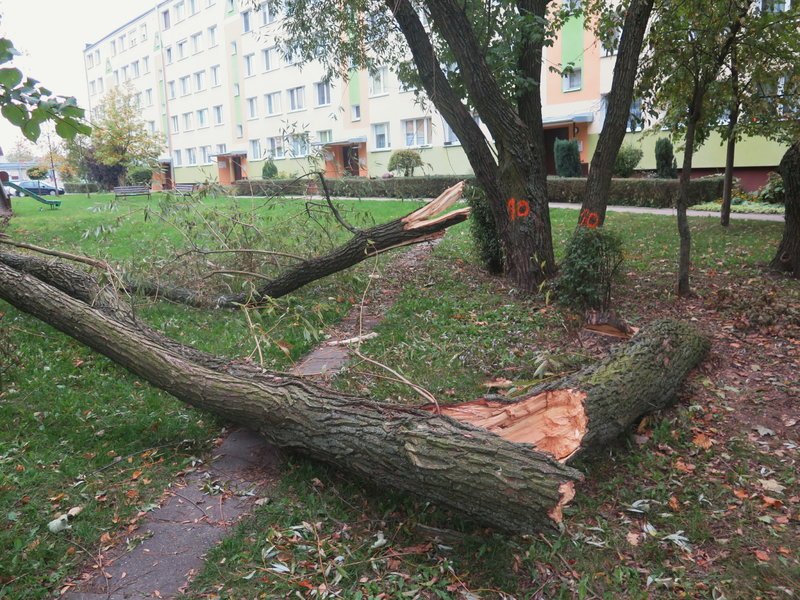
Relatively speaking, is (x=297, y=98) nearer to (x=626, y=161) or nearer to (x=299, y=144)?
(x=626, y=161)

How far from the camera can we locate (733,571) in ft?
9.84

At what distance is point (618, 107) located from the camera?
7012 mm

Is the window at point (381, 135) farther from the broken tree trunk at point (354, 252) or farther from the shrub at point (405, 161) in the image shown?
the broken tree trunk at point (354, 252)

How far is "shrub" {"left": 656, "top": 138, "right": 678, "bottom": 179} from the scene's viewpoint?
18.6m

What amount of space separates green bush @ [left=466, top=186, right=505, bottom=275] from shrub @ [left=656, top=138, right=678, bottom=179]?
41.6 feet

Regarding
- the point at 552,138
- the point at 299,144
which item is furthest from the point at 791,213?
the point at 552,138

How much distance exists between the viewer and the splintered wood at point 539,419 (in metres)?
3.42

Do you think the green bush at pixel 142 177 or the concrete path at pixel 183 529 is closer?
the concrete path at pixel 183 529

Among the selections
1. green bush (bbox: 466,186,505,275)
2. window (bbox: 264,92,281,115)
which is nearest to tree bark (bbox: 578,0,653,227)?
green bush (bbox: 466,186,505,275)

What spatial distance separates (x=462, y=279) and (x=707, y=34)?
4.08 meters

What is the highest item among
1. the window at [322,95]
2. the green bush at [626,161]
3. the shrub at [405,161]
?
the window at [322,95]

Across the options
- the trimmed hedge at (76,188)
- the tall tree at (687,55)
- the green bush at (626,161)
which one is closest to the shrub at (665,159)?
the green bush at (626,161)

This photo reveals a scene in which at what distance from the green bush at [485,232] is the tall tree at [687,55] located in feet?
7.52

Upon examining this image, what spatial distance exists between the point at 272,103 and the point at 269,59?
2.53 meters
